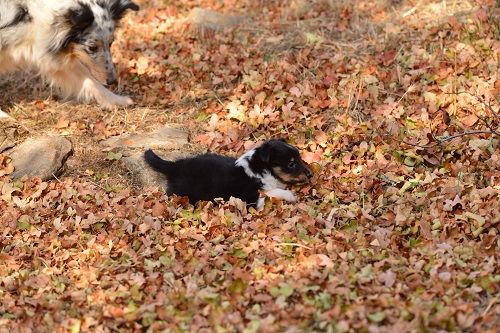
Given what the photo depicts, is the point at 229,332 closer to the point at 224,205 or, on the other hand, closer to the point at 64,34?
the point at 224,205

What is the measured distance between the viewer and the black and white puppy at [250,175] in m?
7.02

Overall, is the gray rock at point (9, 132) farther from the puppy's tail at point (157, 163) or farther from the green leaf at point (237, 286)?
the green leaf at point (237, 286)

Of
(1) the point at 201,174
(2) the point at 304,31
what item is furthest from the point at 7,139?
(2) the point at 304,31

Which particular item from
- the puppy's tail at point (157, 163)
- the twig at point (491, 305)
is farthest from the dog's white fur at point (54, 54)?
the twig at point (491, 305)

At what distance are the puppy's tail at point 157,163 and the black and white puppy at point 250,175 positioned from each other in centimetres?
29

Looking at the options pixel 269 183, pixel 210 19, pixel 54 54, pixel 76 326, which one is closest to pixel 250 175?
pixel 269 183

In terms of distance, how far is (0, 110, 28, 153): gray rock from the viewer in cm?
851

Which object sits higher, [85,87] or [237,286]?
[237,286]

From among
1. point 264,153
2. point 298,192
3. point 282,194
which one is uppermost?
point 264,153

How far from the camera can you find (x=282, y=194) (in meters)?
6.97

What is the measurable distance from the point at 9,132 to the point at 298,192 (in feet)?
12.5

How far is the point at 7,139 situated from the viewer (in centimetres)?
860

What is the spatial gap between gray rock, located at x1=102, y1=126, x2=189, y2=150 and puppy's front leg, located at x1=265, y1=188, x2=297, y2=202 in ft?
5.98

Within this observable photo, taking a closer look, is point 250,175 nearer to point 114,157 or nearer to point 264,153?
point 264,153
